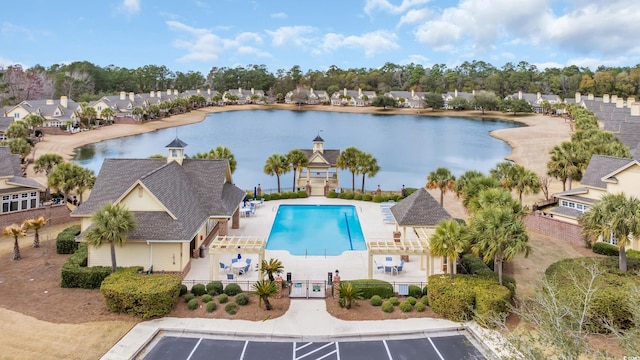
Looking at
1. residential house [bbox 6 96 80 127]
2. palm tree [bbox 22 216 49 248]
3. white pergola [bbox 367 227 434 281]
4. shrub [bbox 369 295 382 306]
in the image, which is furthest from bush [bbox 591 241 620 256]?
residential house [bbox 6 96 80 127]

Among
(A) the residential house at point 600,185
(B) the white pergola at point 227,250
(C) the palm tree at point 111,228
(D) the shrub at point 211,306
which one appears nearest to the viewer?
(D) the shrub at point 211,306

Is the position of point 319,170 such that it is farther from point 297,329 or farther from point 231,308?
point 297,329

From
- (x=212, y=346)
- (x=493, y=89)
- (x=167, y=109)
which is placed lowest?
(x=212, y=346)

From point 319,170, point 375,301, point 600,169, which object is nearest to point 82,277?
point 375,301

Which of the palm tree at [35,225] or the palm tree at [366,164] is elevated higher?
the palm tree at [366,164]

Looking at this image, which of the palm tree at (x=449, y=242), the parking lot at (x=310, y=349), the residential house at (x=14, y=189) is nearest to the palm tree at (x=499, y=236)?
the palm tree at (x=449, y=242)

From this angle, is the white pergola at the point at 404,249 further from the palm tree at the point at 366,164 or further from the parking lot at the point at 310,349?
the palm tree at the point at 366,164

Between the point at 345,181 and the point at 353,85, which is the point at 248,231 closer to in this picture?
the point at 345,181

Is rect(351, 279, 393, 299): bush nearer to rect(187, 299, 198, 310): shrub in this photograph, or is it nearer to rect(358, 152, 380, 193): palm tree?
rect(187, 299, 198, 310): shrub

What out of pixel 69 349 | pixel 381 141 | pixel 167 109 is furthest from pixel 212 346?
pixel 167 109
